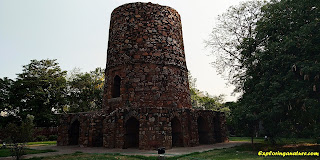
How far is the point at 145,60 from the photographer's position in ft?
43.0

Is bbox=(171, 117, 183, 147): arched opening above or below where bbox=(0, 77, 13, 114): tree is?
below

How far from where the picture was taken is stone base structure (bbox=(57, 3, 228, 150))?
36.6 feet

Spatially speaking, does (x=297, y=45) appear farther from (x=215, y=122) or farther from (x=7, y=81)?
(x=7, y=81)

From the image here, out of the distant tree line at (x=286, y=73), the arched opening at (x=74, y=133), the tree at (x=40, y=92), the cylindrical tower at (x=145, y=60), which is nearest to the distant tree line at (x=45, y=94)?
the tree at (x=40, y=92)

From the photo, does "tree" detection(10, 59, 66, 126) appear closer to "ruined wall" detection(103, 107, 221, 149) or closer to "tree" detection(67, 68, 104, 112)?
"tree" detection(67, 68, 104, 112)

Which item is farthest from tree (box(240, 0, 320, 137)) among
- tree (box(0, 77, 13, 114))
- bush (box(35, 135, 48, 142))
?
tree (box(0, 77, 13, 114))

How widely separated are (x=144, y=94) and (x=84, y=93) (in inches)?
650

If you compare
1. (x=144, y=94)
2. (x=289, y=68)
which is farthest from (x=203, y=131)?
(x=289, y=68)

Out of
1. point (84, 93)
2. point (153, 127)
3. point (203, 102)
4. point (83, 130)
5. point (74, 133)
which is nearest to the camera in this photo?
point (153, 127)

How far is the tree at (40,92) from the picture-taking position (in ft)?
77.5

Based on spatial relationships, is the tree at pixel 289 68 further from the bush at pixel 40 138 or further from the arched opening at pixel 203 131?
the bush at pixel 40 138

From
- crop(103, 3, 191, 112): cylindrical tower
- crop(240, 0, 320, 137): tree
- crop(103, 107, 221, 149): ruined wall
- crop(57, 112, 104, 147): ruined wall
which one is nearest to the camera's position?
crop(240, 0, 320, 137): tree

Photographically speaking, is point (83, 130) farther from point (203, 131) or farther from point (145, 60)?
point (203, 131)

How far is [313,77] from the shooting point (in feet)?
26.6
